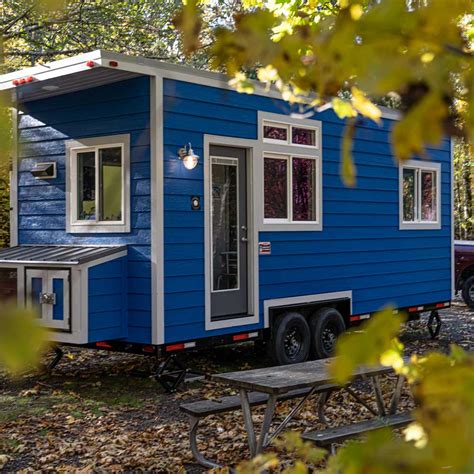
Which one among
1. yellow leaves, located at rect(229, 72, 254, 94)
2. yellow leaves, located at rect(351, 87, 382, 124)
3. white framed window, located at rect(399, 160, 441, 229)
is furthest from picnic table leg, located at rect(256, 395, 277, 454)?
white framed window, located at rect(399, 160, 441, 229)

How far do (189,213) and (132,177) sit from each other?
684 mm

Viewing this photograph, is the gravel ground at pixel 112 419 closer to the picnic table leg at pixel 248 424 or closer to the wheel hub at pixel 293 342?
the wheel hub at pixel 293 342

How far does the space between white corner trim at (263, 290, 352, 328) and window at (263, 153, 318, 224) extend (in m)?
0.91

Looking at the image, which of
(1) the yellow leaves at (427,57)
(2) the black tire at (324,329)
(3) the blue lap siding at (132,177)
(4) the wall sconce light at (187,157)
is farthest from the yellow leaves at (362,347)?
(2) the black tire at (324,329)

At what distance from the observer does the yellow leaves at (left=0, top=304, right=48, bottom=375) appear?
2.33ft

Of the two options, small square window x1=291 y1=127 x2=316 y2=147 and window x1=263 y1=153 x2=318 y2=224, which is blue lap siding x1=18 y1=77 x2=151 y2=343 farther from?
small square window x1=291 y1=127 x2=316 y2=147

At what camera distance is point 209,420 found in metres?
6.50

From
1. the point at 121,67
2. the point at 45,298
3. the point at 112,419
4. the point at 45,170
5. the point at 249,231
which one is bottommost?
the point at 112,419

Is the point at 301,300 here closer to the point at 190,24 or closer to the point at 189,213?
the point at 189,213

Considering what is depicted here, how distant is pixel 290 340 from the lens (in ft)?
29.8

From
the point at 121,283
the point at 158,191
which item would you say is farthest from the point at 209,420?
the point at 158,191

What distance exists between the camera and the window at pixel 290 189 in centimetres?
Answer: 896

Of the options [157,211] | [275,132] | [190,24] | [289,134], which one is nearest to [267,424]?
[157,211]

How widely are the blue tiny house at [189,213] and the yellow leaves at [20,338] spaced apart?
5.87 metres
